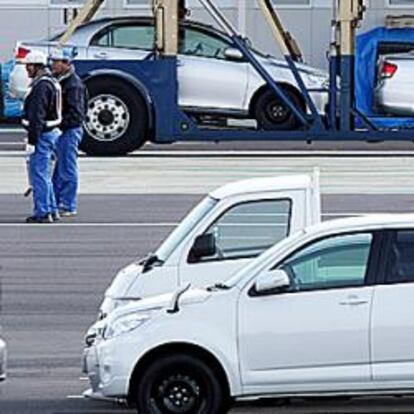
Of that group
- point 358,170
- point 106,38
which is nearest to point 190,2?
point 106,38

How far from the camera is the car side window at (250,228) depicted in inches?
443

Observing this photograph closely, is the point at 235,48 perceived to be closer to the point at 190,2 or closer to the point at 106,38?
the point at 106,38

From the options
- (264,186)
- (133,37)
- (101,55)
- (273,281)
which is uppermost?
(133,37)

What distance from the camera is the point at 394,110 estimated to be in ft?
88.1

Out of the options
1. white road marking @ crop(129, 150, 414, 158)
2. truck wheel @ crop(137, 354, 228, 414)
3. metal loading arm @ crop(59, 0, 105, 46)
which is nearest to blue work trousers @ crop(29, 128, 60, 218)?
white road marking @ crop(129, 150, 414, 158)

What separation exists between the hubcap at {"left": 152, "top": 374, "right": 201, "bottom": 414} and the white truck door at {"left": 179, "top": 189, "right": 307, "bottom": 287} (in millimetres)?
1351

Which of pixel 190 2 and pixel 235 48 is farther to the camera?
pixel 190 2

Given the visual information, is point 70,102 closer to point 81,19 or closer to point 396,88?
point 81,19

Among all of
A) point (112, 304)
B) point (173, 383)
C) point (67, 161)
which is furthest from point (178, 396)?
point (67, 161)

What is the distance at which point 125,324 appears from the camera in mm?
10016

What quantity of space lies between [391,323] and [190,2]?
76.3 ft

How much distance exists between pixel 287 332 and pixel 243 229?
169cm

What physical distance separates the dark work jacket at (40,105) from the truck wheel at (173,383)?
9028 millimetres

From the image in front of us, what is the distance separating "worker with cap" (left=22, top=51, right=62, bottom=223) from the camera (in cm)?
1861
